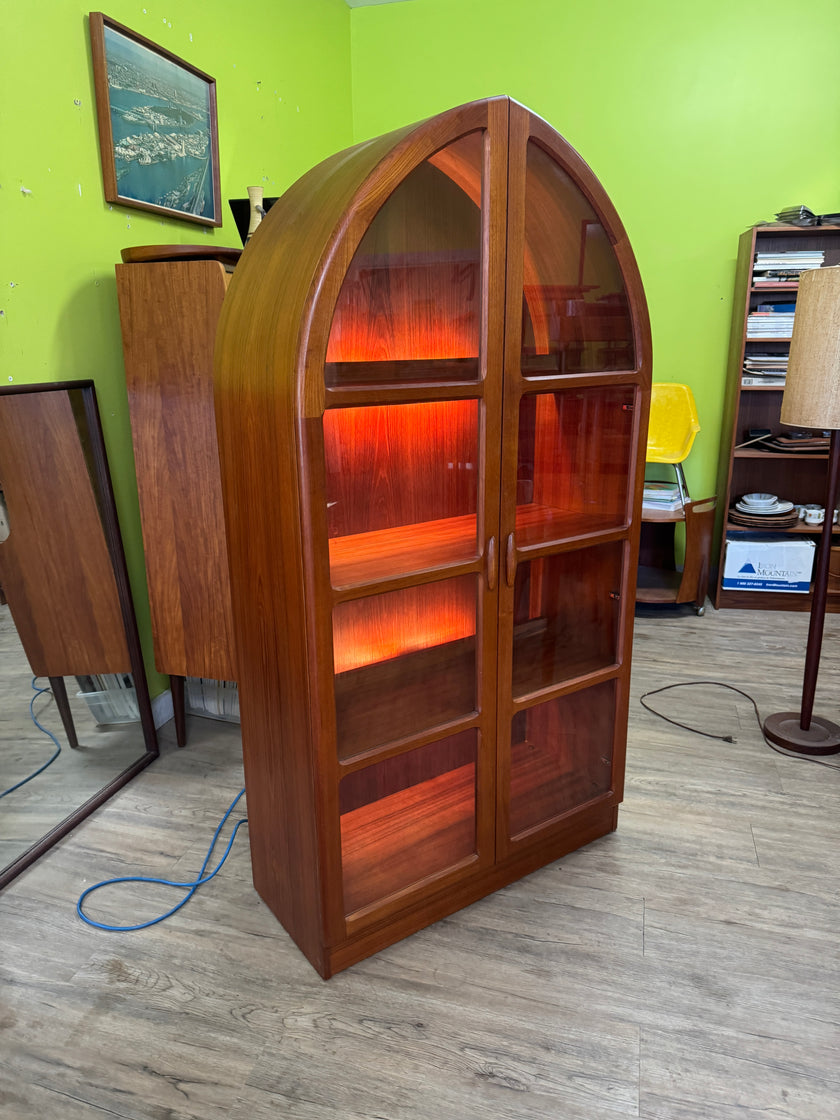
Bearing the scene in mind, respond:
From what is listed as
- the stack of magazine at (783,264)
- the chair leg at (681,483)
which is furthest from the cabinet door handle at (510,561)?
the stack of magazine at (783,264)

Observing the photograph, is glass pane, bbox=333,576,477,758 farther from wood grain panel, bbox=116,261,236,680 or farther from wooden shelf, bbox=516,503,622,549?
wood grain panel, bbox=116,261,236,680

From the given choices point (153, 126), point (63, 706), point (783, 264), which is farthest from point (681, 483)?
point (63, 706)

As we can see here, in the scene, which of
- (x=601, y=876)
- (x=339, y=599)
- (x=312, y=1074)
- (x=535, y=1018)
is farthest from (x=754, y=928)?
(x=339, y=599)

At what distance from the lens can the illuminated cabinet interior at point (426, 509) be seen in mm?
1366

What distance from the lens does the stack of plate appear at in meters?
3.71

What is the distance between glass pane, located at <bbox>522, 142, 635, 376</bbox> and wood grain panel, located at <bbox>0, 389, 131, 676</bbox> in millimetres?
1345

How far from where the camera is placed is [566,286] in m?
1.67

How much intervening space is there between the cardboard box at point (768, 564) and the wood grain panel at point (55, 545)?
9.33 ft

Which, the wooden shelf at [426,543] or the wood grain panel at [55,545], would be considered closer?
the wooden shelf at [426,543]

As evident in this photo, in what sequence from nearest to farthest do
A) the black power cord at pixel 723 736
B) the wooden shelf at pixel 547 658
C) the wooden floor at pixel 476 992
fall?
the wooden floor at pixel 476 992 < the wooden shelf at pixel 547 658 < the black power cord at pixel 723 736

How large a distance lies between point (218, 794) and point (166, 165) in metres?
2.00

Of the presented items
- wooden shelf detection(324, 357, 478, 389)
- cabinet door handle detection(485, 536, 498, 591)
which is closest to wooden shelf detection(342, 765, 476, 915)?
cabinet door handle detection(485, 536, 498, 591)

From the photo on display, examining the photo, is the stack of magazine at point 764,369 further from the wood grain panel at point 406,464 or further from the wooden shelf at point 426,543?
the wood grain panel at point 406,464

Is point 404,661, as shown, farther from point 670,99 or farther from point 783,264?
point 670,99
